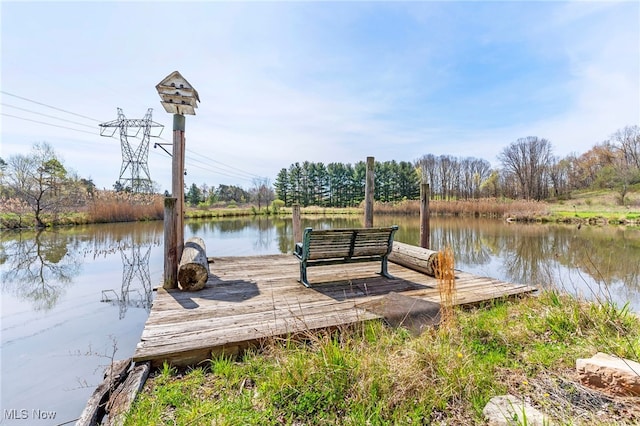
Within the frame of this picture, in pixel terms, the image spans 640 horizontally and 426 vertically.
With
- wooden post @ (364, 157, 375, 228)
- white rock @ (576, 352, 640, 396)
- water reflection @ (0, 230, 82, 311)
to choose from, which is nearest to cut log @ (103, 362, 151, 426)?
white rock @ (576, 352, 640, 396)

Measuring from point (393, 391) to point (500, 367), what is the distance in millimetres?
1068

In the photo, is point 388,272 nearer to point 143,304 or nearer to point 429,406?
point 429,406

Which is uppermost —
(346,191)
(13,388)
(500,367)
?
(346,191)

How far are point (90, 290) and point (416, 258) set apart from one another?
7061mm

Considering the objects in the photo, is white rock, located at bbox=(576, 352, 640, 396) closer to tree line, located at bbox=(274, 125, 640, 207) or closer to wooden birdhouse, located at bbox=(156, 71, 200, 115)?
wooden birdhouse, located at bbox=(156, 71, 200, 115)

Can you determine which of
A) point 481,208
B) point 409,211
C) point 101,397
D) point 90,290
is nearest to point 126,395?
point 101,397

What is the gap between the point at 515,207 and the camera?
2709 cm

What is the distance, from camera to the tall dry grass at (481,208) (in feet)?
85.7

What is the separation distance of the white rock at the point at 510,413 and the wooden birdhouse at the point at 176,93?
18.7 feet

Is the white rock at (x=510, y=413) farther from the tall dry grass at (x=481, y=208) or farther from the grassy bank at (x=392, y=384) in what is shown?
the tall dry grass at (x=481, y=208)

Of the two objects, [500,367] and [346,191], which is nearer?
[500,367]

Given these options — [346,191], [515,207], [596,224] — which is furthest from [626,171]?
[346,191]

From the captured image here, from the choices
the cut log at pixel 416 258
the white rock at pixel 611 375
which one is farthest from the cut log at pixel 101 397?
the cut log at pixel 416 258

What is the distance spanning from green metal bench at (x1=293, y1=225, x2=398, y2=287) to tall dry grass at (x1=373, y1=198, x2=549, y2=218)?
26.0m
